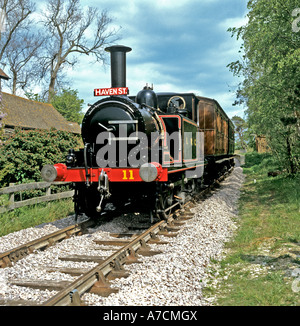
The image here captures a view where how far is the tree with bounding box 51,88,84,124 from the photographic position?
37219 mm

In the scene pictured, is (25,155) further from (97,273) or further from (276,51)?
(276,51)

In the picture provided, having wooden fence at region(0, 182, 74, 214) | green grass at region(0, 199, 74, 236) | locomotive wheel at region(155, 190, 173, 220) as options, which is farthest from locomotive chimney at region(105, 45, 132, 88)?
green grass at region(0, 199, 74, 236)

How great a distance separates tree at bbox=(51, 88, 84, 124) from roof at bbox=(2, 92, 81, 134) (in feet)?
30.9

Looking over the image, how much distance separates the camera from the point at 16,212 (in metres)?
7.99

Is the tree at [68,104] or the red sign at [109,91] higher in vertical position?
the tree at [68,104]

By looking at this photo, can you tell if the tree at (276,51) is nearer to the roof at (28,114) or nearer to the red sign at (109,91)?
the red sign at (109,91)

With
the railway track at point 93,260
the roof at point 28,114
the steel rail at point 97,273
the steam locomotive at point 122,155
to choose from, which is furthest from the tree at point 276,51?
the roof at point 28,114

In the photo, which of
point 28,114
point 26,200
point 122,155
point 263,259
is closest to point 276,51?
point 122,155

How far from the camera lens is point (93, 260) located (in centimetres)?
483

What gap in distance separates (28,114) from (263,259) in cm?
2231

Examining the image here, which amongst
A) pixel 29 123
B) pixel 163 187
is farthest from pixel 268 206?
pixel 29 123

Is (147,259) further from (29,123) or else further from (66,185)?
(29,123)

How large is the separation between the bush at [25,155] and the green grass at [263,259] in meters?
5.71

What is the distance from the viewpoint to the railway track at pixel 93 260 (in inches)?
140
